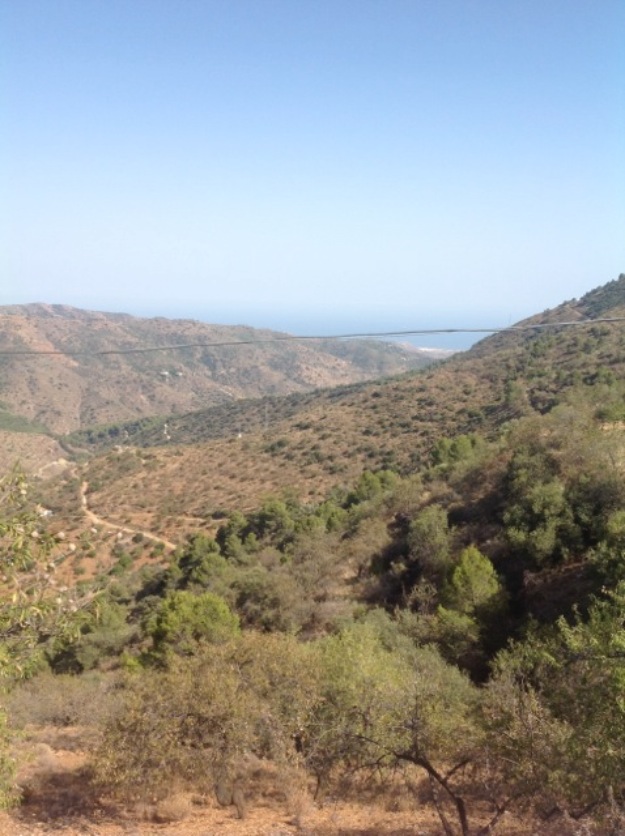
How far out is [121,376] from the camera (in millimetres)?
161250

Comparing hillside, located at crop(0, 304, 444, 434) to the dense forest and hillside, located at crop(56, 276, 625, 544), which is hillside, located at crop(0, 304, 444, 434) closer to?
hillside, located at crop(56, 276, 625, 544)

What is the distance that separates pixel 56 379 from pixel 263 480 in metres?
109

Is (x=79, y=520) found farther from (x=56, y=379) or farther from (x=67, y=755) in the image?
(x=56, y=379)

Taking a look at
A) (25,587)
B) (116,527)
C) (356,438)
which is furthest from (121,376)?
(25,587)

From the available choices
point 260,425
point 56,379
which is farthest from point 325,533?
point 56,379

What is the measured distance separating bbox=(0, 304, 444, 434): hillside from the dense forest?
99626 millimetres

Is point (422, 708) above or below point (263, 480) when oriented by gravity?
above

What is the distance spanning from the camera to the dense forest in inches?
280

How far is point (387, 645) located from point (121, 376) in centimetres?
15539

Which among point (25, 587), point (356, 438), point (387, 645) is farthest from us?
point (356, 438)

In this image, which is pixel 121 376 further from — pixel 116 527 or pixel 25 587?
pixel 25 587

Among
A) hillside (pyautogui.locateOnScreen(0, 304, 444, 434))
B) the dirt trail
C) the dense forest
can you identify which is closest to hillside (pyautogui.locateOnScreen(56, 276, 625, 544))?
the dirt trail

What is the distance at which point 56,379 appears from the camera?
14788cm

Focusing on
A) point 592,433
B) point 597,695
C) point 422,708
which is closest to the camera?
point 597,695
